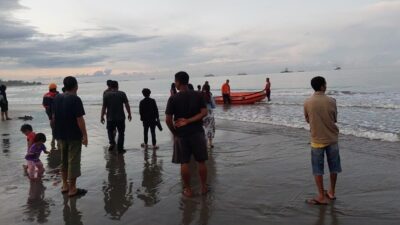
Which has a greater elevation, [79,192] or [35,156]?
[35,156]

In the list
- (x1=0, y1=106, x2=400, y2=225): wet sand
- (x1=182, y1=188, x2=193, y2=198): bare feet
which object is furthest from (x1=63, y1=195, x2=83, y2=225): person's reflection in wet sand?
(x1=182, y1=188, x2=193, y2=198): bare feet

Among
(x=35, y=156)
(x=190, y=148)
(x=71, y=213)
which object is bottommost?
(x=71, y=213)

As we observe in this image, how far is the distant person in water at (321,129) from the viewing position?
5211mm

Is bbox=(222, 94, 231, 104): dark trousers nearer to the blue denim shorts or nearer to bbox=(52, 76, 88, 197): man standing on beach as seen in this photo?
bbox=(52, 76, 88, 197): man standing on beach

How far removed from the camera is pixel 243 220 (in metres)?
4.81

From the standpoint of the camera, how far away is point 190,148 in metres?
5.75

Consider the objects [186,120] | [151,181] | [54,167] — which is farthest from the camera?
[54,167]

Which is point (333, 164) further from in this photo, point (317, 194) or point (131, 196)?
point (131, 196)

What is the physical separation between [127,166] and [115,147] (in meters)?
2.25

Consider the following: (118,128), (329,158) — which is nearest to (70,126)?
(118,128)

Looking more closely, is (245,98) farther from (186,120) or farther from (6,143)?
(186,120)

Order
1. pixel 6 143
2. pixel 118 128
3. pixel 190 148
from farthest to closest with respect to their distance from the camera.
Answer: pixel 6 143 < pixel 118 128 < pixel 190 148

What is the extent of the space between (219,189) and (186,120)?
1351mm

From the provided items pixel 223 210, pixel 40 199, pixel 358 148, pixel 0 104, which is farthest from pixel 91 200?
pixel 0 104
